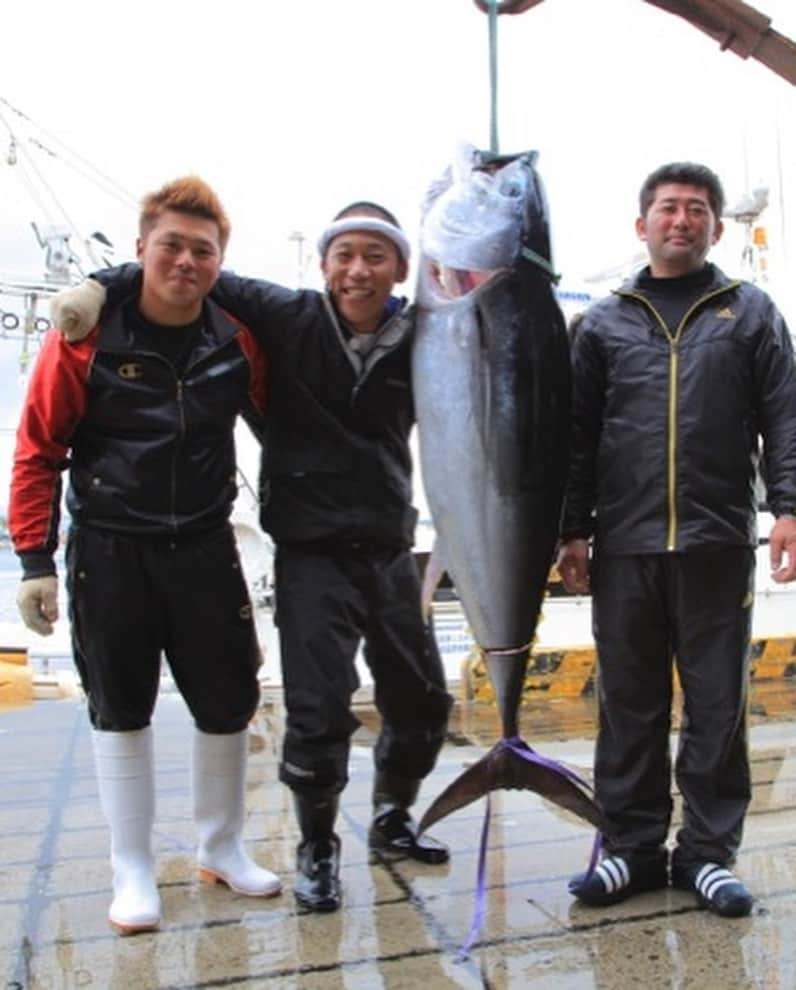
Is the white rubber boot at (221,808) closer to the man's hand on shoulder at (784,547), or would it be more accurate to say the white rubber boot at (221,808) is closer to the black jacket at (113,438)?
the black jacket at (113,438)

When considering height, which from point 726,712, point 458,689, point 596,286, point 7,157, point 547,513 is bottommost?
point 458,689

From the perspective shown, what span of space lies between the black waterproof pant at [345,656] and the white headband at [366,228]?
3.12 feet

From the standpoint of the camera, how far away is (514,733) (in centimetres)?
279

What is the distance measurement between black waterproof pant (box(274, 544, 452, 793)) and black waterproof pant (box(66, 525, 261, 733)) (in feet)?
0.55

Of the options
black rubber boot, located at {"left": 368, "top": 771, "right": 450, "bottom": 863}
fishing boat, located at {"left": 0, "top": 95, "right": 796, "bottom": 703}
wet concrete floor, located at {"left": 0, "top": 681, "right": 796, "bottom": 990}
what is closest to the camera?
wet concrete floor, located at {"left": 0, "top": 681, "right": 796, "bottom": 990}

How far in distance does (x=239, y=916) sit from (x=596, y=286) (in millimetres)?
12046

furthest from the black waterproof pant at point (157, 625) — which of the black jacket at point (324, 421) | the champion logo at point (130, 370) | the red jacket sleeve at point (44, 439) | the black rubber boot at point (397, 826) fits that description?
the black rubber boot at point (397, 826)

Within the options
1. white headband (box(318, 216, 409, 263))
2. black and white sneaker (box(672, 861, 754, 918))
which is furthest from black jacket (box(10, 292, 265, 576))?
black and white sneaker (box(672, 861, 754, 918))

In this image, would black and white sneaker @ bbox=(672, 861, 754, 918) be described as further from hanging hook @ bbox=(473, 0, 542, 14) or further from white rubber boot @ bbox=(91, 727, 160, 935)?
hanging hook @ bbox=(473, 0, 542, 14)

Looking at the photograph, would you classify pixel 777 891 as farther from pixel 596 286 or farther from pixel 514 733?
pixel 596 286

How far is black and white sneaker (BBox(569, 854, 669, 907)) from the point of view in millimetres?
2988

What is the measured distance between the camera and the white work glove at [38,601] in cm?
293

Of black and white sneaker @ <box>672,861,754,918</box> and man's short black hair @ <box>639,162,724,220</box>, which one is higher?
man's short black hair @ <box>639,162,724,220</box>

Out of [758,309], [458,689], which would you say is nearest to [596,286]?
[458,689]
